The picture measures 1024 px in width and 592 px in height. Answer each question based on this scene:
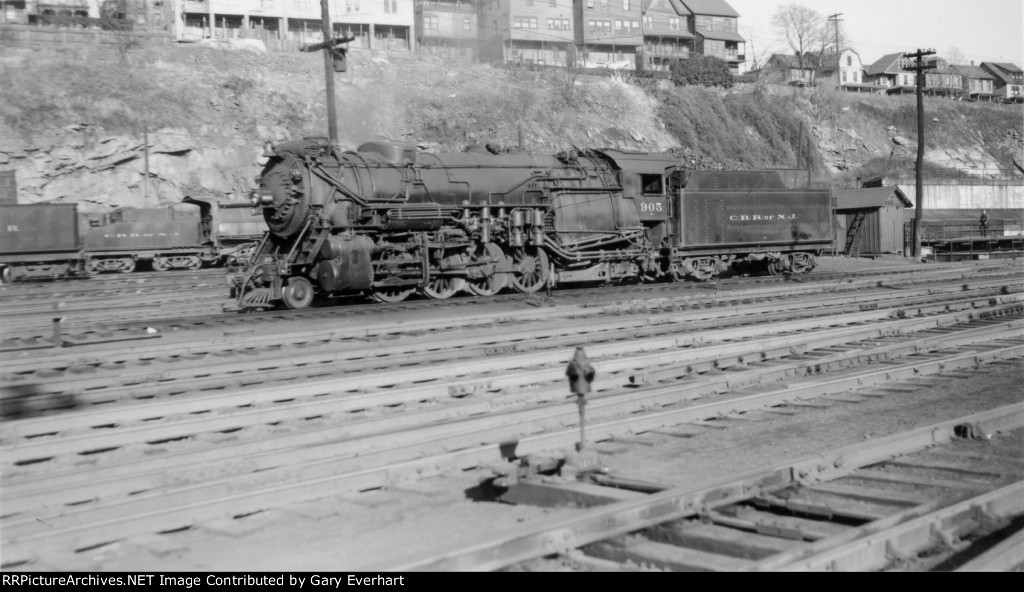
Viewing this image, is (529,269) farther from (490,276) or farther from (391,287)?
(391,287)

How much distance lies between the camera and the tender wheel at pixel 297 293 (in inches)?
715

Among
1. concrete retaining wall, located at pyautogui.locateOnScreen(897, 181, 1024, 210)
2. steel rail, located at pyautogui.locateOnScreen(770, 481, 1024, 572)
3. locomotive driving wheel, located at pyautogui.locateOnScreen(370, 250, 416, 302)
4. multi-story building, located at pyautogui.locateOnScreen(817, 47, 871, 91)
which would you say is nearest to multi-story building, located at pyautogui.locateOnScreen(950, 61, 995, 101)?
multi-story building, located at pyautogui.locateOnScreen(817, 47, 871, 91)

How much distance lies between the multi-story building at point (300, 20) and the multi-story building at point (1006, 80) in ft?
277

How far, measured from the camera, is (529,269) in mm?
21484

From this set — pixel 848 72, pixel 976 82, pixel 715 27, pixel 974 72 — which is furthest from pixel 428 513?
pixel 974 72

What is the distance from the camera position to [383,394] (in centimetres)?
938

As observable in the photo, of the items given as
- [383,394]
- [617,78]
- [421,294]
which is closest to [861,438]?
[383,394]

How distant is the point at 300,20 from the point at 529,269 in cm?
5998

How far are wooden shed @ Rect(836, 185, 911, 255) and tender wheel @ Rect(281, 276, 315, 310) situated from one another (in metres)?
31.2

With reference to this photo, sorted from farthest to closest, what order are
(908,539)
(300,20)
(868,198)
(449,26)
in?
(449,26) < (300,20) < (868,198) < (908,539)

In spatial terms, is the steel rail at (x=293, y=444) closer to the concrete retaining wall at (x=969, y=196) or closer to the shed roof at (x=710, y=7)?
the concrete retaining wall at (x=969, y=196)

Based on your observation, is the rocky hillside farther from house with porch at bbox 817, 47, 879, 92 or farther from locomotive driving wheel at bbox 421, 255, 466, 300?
house with porch at bbox 817, 47, 879, 92

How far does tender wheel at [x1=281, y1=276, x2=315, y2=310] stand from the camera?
18156 millimetres

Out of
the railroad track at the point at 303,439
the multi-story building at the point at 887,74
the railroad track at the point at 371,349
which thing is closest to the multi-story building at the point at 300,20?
the railroad track at the point at 371,349
